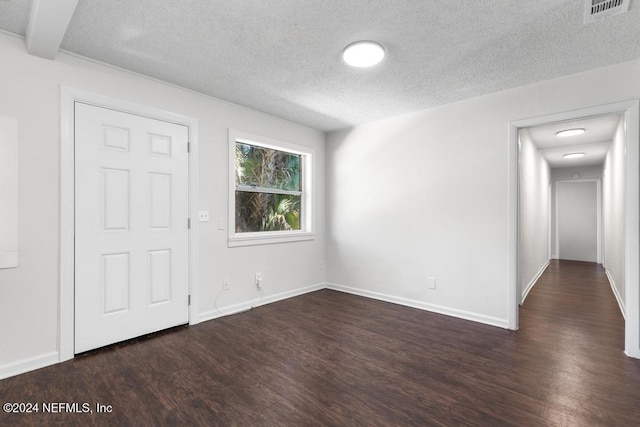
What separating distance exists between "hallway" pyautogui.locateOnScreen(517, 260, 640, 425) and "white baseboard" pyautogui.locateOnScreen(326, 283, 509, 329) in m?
0.25

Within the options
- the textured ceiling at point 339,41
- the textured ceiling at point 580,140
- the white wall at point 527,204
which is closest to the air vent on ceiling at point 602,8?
the textured ceiling at point 339,41

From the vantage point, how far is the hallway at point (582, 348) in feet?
6.39

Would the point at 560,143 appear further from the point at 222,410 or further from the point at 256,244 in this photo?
the point at 222,410

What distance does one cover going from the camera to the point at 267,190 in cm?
421

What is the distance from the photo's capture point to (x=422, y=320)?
134 inches

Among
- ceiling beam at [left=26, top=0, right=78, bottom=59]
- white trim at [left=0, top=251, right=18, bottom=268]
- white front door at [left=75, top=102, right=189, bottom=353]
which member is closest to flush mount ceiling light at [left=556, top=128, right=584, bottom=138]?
white front door at [left=75, top=102, right=189, bottom=353]

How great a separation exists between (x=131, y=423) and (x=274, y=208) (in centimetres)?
294

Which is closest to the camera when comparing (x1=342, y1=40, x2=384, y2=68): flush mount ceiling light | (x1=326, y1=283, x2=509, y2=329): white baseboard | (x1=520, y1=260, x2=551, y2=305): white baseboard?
(x1=342, y1=40, x2=384, y2=68): flush mount ceiling light

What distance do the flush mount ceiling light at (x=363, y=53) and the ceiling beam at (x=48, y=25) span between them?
1.73m

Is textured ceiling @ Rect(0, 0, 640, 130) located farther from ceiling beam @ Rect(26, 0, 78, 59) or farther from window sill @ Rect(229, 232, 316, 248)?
window sill @ Rect(229, 232, 316, 248)

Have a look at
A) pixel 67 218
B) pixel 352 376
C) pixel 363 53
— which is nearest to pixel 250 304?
pixel 352 376

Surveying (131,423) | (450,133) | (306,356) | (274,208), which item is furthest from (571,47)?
(131,423)

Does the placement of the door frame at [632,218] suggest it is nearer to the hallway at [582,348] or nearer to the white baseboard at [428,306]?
the hallway at [582,348]

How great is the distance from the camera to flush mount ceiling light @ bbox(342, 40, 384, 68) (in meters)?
A: 2.32
